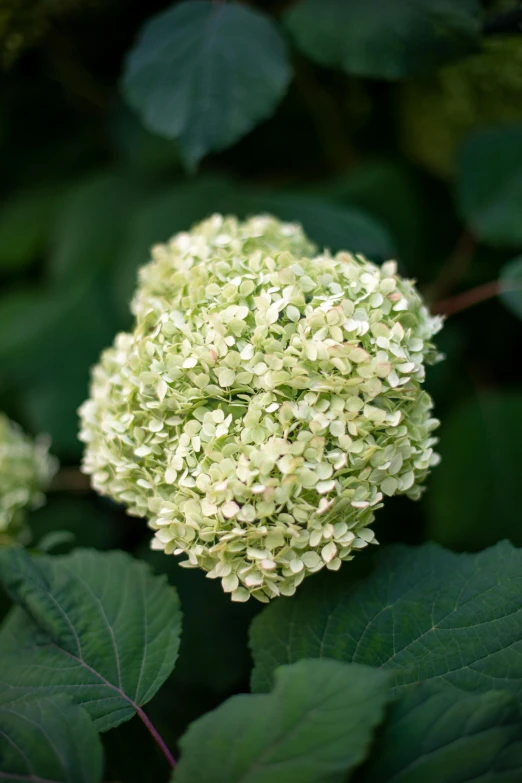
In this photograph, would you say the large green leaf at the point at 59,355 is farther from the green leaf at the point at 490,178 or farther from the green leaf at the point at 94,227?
the green leaf at the point at 490,178

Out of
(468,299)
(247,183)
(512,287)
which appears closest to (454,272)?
(468,299)

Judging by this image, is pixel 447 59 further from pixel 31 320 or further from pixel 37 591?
pixel 31 320

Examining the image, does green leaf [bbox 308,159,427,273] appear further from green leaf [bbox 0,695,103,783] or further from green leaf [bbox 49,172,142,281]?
green leaf [bbox 0,695,103,783]

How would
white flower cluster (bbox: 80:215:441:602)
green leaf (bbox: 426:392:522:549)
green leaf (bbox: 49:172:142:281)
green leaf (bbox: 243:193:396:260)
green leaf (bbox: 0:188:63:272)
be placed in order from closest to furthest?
white flower cluster (bbox: 80:215:441:602), green leaf (bbox: 243:193:396:260), green leaf (bbox: 426:392:522:549), green leaf (bbox: 49:172:142:281), green leaf (bbox: 0:188:63:272)

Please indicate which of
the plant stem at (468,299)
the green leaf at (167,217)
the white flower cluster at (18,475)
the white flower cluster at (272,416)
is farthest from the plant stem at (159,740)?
the green leaf at (167,217)

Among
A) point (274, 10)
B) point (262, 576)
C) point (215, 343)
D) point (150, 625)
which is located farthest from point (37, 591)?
point (274, 10)

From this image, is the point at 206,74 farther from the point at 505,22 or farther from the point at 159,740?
the point at 159,740

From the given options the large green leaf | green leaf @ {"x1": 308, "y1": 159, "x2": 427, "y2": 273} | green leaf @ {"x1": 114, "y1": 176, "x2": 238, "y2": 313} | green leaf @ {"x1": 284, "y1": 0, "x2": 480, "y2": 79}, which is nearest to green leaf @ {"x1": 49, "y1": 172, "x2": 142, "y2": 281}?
the large green leaf
